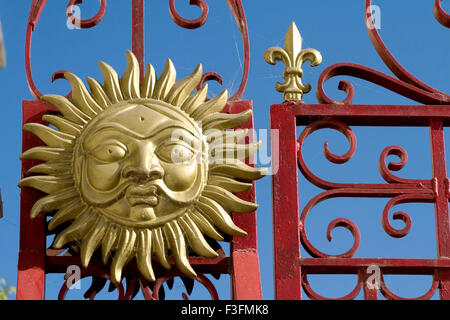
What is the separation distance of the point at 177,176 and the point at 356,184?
0.73 meters

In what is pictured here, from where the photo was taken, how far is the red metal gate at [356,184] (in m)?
4.76

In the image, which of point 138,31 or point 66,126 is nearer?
point 66,126

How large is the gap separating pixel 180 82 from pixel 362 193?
86 cm

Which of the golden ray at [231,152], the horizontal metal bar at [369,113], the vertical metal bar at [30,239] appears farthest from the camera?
the horizontal metal bar at [369,113]

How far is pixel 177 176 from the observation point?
4.73m

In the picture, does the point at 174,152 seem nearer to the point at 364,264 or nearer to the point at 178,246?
the point at 178,246

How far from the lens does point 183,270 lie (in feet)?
15.3

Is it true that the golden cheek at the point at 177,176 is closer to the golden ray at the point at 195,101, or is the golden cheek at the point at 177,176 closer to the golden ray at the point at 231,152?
the golden ray at the point at 231,152

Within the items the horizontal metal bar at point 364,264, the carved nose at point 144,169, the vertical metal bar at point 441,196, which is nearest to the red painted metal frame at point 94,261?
the horizontal metal bar at point 364,264

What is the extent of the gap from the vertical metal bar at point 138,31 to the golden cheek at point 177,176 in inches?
19.3

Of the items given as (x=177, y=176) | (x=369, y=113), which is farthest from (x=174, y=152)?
(x=369, y=113)

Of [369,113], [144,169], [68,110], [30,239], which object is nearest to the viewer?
[144,169]

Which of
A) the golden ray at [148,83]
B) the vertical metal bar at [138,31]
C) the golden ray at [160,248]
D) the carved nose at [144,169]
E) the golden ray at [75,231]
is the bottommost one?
the golden ray at [160,248]
